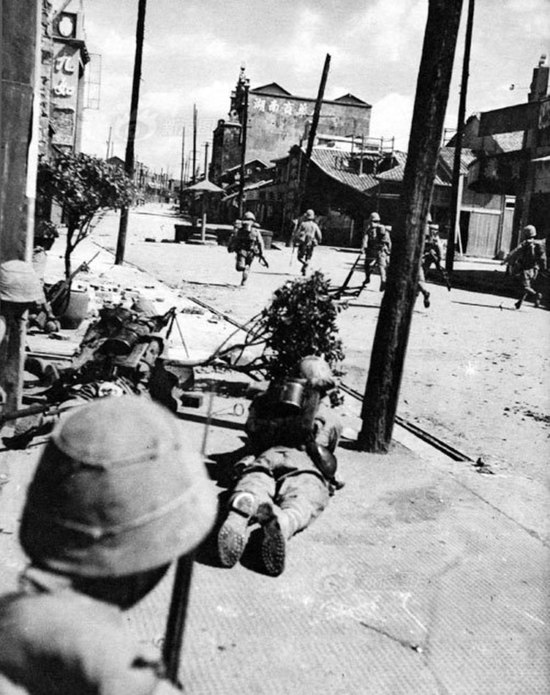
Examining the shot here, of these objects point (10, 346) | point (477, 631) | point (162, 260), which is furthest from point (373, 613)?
point (162, 260)

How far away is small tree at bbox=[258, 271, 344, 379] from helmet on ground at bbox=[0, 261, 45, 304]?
6.48 ft

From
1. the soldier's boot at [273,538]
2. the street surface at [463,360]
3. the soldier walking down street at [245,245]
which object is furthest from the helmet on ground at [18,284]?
the soldier walking down street at [245,245]

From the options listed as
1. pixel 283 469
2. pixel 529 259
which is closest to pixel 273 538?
pixel 283 469

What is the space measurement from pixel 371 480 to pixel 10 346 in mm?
2781

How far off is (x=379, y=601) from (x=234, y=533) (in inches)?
29.2

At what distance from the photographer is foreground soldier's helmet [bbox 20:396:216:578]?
4.09 ft

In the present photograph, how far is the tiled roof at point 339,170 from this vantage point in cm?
3975

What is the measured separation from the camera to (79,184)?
10.3 meters

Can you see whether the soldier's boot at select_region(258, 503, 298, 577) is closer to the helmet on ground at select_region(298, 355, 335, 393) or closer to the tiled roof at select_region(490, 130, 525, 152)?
the helmet on ground at select_region(298, 355, 335, 393)

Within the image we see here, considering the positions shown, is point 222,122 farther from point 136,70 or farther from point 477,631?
point 477,631

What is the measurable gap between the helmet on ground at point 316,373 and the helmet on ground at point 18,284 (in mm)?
1942

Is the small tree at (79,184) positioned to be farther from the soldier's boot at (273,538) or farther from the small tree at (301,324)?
the soldier's boot at (273,538)

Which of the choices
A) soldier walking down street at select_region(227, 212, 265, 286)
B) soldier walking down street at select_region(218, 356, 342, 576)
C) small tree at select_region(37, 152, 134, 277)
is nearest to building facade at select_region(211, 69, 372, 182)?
soldier walking down street at select_region(227, 212, 265, 286)

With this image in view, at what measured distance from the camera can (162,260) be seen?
874 inches
